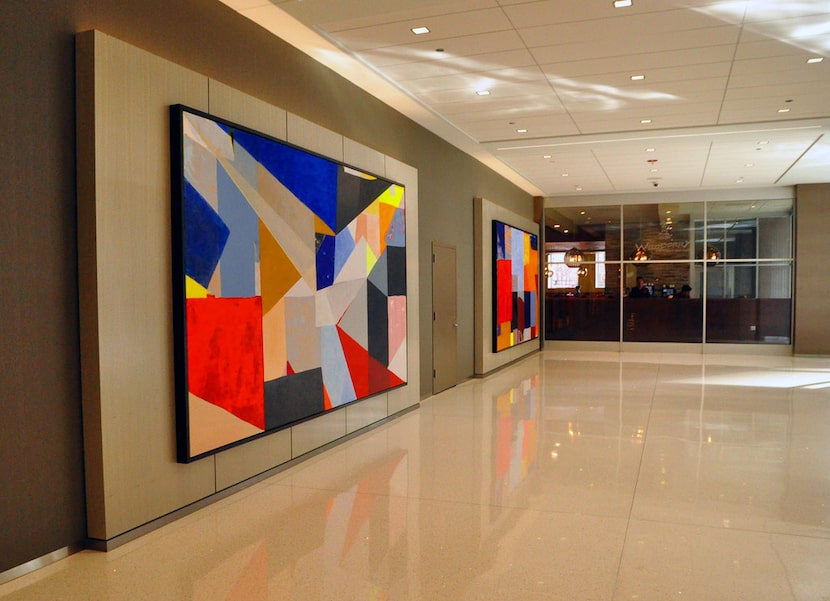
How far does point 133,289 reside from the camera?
463 centimetres

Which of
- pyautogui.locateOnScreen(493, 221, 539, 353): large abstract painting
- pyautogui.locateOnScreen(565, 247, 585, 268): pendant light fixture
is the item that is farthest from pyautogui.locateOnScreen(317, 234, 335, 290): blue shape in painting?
pyautogui.locateOnScreen(565, 247, 585, 268): pendant light fixture

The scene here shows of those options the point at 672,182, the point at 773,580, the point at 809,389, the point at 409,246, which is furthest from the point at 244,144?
the point at 672,182

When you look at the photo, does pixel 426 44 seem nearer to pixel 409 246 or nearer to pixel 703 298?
pixel 409 246

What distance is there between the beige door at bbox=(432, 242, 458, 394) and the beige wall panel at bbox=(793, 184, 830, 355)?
9958 millimetres

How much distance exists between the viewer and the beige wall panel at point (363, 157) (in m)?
7.62

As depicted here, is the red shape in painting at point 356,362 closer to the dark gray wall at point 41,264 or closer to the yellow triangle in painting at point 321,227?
the yellow triangle in painting at point 321,227

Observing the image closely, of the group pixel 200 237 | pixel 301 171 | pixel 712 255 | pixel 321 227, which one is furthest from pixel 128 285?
pixel 712 255

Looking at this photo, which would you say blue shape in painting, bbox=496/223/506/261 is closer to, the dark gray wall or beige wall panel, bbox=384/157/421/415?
beige wall panel, bbox=384/157/421/415

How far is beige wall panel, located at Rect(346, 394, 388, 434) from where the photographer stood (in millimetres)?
7539

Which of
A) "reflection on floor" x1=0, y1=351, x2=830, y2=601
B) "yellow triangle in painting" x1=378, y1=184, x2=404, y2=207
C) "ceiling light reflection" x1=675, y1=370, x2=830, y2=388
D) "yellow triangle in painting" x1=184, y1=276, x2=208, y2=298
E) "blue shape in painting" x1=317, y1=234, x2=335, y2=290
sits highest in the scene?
"yellow triangle in painting" x1=378, y1=184, x2=404, y2=207

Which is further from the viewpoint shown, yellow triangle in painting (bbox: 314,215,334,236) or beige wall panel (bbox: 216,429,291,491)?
yellow triangle in painting (bbox: 314,215,334,236)

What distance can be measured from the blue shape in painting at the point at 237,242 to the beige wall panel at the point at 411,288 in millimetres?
3329

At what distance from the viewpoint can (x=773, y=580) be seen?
155 inches

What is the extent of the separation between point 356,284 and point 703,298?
44.1 ft
